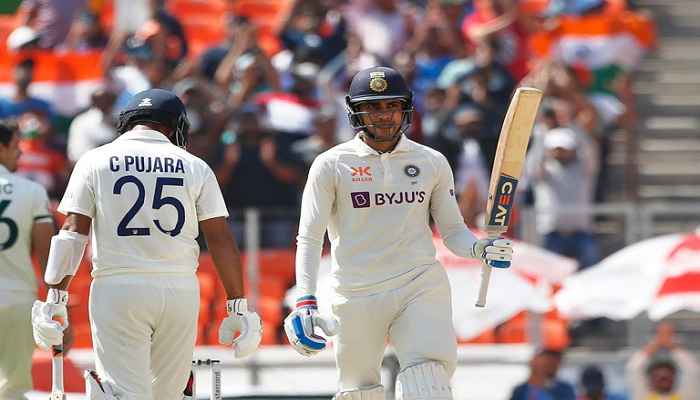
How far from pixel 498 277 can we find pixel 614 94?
313cm

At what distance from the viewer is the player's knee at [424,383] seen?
751 centimetres

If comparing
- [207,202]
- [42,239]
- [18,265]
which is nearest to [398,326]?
[207,202]

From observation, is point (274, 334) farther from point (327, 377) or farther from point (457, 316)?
point (457, 316)

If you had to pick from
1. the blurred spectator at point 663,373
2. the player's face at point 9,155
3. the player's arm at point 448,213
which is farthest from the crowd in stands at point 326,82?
the player's arm at point 448,213

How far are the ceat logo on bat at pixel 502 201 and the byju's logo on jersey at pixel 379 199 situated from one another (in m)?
0.44

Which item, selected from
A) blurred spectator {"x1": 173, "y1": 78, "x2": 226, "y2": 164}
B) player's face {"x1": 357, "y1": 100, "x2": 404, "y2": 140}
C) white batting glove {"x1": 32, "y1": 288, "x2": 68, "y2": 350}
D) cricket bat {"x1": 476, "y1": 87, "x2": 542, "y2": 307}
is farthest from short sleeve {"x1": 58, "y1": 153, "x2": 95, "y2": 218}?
blurred spectator {"x1": 173, "y1": 78, "x2": 226, "y2": 164}

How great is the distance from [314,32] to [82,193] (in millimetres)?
7454

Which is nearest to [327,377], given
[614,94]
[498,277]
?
[498,277]

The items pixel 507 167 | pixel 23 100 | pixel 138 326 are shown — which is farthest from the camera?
pixel 23 100

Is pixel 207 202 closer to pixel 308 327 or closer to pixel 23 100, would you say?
pixel 308 327

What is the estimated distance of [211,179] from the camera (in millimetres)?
7375

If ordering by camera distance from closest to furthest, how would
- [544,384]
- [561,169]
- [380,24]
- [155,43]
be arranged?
[544,384] → [561,169] → [155,43] → [380,24]

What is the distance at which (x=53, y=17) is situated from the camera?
1577 centimetres

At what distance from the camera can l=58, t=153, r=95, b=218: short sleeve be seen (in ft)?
23.5
